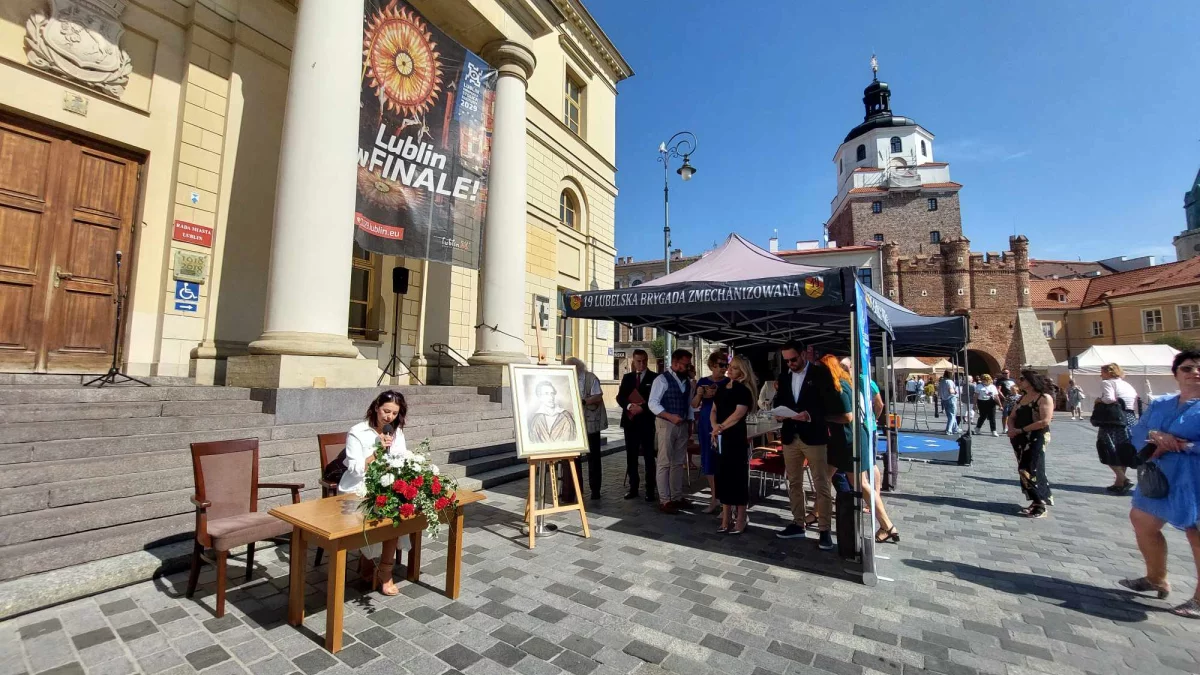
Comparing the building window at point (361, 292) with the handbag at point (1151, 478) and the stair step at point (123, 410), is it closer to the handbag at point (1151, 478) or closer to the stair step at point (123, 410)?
the stair step at point (123, 410)

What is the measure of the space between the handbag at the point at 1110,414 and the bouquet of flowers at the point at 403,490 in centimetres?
831

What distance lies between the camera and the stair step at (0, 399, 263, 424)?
183 inches

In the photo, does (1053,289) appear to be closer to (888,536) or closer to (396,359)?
(888,536)

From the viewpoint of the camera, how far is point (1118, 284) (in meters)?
42.9

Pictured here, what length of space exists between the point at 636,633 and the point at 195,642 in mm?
2584

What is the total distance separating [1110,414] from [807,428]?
522 cm

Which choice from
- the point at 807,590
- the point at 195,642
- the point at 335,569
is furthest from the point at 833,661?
the point at 195,642

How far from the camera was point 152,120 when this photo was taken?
23.8ft

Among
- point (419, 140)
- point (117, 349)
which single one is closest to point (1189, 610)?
point (419, 140)

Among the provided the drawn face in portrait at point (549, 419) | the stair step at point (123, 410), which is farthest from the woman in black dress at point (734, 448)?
the stair step at point (123, 410)

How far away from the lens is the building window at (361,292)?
1029 cm

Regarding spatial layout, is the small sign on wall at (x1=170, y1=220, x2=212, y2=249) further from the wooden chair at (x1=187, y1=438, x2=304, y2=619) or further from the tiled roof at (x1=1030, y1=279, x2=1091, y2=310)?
the tiled roof at (x1=1030, y1=279, x2=1091, y2=310)

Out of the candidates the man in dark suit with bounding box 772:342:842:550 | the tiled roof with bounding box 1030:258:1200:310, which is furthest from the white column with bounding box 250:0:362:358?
the tiled roof with bounding box 1030:258:1200:310

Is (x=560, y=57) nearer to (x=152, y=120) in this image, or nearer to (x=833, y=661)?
(x=152, y=120)
